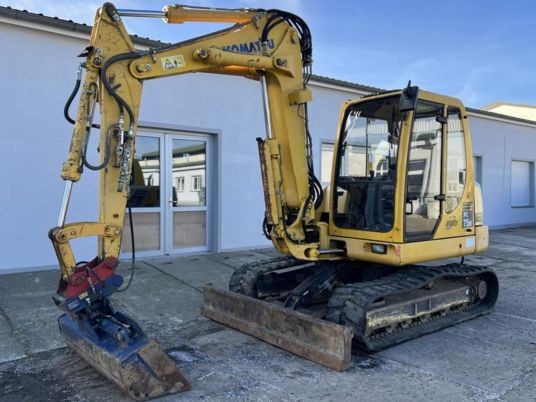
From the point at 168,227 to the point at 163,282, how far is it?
2.04 metres

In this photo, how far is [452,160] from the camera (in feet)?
16.9

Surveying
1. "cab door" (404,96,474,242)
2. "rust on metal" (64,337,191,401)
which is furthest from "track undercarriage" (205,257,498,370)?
"rust on metal" (64,337,191,401)

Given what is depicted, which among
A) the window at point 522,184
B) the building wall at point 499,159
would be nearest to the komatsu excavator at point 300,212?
the building wall at point 499,159

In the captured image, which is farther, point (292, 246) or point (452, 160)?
point (452, 160)

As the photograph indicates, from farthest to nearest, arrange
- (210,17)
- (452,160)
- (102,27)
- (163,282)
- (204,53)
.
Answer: (163,282) < (452,160) < (210,17) < (204,53) < (102,27)

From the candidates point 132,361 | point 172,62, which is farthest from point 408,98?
point 132,361

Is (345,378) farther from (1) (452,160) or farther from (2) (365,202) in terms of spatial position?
(1) (452,160)

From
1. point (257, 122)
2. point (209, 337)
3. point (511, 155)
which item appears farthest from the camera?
point (511, 155)

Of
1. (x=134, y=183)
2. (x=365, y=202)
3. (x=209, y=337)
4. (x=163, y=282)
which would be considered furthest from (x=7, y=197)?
(x=365, y=202)

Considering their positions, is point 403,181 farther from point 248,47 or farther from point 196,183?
point 196,183

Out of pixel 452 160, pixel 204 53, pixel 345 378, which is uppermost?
pixel 204 53

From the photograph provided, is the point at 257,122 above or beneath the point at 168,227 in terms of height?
above

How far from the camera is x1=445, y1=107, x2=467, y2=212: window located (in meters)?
5.12

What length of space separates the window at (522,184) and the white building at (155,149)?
8011mm
